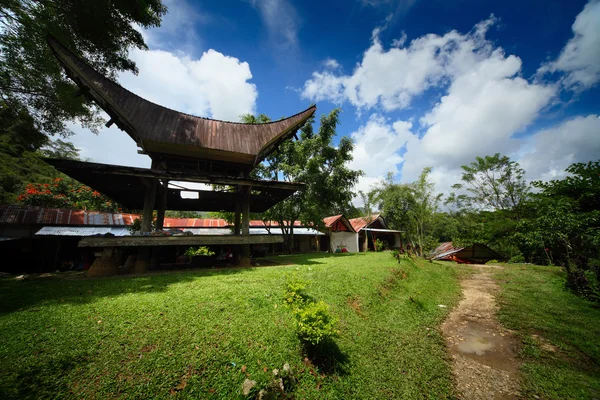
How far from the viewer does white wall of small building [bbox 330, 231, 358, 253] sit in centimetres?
2658

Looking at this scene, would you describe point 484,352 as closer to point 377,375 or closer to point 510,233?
point 377,375

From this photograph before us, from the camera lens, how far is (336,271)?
8.89 m

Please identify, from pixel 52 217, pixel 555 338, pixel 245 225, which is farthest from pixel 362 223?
pixel 52 217

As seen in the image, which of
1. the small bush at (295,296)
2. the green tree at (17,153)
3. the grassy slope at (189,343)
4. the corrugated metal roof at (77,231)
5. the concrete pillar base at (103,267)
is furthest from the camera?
the corrugated metal roof at (77,231)

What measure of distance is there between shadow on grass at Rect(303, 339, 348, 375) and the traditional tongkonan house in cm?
580

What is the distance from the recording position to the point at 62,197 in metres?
19.7

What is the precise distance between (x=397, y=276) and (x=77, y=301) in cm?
1100

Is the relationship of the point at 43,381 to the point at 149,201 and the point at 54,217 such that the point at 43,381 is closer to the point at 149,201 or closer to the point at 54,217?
the point at 149,201

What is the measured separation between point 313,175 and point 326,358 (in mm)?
15204

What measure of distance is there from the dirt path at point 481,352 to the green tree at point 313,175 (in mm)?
12224

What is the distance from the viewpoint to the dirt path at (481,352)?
402 centimetres

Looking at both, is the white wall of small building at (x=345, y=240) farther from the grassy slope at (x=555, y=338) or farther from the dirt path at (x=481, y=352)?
the dirt path at (x=481, y=352)

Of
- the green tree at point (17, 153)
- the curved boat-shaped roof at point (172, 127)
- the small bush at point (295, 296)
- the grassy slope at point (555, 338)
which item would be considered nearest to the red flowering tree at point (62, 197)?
the green tree at point (17, 153)

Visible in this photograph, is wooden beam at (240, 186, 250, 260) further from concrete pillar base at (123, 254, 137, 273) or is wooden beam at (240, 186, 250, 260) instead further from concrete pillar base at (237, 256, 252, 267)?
concrete pillar base at (123, 254, 137, 273)
